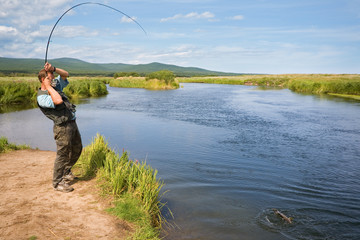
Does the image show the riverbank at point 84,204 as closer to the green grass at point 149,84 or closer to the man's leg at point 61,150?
the man's leg at point 61,150

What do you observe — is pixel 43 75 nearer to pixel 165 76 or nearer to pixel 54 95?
pixel 54 95

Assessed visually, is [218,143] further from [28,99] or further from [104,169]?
[28,99]

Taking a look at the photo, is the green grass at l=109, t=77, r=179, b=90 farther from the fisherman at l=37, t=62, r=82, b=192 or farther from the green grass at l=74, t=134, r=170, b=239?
the fisherman at l=37, t=62, r=82, b=192

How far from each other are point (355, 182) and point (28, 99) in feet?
71.1

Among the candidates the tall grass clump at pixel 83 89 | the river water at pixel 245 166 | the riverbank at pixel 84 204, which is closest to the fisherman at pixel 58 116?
the riverbank at pixel 84 204

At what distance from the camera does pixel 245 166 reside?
7.82 m

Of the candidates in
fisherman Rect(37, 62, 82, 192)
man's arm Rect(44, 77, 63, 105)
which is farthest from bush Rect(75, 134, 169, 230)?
man's arm Rect(44, 77, 63, 105)

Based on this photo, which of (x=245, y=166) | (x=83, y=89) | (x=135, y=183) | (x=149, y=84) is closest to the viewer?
(x=135, y=183)

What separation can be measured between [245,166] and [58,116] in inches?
202

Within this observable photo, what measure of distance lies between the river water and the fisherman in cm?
198

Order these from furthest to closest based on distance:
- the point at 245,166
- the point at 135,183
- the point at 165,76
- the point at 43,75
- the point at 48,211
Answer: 1. the point at 165,76
2. the point at 245,166
3. the point at 135,183
4. the point at 43,75
5. the point at 48,211

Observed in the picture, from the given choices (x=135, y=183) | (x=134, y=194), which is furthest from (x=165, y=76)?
(x=134, y=194)

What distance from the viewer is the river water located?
4.78 meters

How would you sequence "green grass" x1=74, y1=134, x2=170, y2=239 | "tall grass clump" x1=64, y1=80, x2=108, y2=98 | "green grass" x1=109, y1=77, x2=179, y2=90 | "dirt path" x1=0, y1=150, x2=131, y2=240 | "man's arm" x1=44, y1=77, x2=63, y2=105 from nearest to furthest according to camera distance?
"dirt path" x1=0, y1=150, x2=131, y2=240 → "green grass" x1=74, y1=134, x2=170, y2=239 → "man's arm" x1=44, y1=77, x2=63, y2=105 → "tall grass clump" x1=64, y1=80, x2=108, y2=98 → "green grass" x1=109, y1=77, x2=179, y2=90
